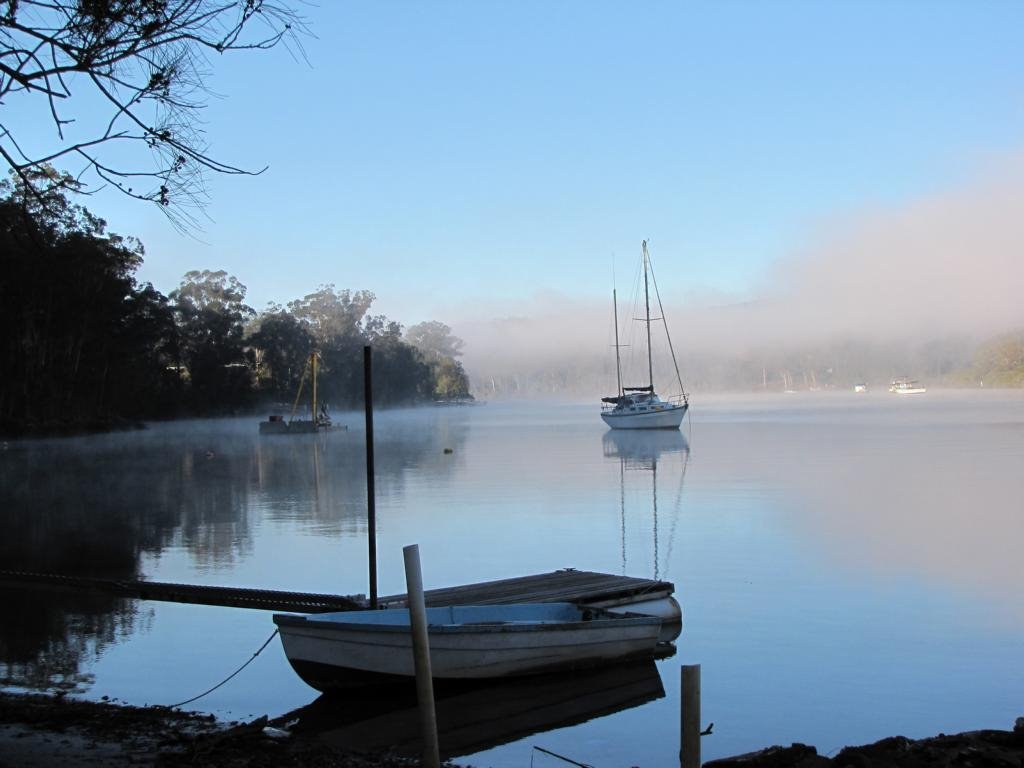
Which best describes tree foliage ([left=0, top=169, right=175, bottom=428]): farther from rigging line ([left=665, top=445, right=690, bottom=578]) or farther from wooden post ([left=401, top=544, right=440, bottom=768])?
wooden post ([left=401, top=544, right=440, bottom=768])

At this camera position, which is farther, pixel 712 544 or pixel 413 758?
pixel 712 544

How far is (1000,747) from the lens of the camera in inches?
313

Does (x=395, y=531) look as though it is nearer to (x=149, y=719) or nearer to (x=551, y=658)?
(x=551, y=658)

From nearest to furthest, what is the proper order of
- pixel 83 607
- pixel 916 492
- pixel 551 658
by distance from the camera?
1. pixel 551 658
2. pixel 83 607
3. pixel 916 492

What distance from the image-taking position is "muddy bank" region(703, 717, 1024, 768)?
7.52 meters

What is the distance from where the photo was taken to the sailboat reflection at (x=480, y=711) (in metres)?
9.05

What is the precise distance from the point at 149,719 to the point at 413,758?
2.31m

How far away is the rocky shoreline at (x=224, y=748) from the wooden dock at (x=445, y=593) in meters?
3.55

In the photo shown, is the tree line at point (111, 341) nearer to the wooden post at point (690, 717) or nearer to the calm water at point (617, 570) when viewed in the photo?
the calm water at point (617, 570)

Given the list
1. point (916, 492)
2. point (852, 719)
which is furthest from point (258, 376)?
point (852, 719)

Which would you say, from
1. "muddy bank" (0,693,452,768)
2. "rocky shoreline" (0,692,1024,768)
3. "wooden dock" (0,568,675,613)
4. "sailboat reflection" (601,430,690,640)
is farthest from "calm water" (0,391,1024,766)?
"rocky shoreline" (0,692,1024,768)

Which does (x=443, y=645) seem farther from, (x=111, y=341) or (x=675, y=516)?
(x=111, y=341)

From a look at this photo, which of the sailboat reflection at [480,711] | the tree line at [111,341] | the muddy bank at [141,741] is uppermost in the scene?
the tree line at [111,341]

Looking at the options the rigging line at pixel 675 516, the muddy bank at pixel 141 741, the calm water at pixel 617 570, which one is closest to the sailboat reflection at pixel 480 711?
the calm water at pixel 617 570
